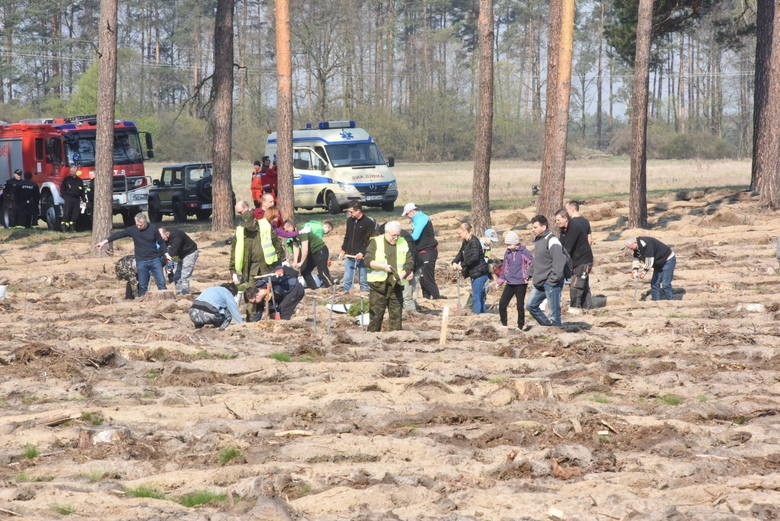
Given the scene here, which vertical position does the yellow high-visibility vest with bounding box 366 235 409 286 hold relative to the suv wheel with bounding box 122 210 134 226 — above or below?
above

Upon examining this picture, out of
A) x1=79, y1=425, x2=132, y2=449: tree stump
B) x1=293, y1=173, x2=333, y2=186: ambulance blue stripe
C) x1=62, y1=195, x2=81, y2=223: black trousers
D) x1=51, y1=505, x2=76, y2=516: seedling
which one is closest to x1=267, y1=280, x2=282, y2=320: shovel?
x1=79, y1=425, x2=132, y2=449: tree stump

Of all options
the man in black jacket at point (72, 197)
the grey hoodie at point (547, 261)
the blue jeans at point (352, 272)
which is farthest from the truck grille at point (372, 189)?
the grey hoodie at point (547, 261)

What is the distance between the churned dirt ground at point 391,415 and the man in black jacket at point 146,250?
687mm

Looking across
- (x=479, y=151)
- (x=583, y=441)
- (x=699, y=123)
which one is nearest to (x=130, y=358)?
(x=583, y=441)

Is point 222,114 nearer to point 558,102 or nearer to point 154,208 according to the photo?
point 154,208

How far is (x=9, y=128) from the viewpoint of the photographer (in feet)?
116

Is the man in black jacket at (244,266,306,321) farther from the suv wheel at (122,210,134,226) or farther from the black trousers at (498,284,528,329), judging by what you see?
the suv wheel at (122,210,134,226)

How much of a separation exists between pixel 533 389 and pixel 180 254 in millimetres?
9052

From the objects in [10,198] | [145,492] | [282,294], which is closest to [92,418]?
[145,492]

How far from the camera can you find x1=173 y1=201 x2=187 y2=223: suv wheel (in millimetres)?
35719

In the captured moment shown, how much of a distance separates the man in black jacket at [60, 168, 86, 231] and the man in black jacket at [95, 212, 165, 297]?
507 inches

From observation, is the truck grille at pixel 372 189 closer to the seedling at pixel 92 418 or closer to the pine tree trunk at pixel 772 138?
the pine tree trunk at pixel 772 138

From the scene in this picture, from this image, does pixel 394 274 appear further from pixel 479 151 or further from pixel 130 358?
pixel 479 151

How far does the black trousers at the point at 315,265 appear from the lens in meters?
20.2
